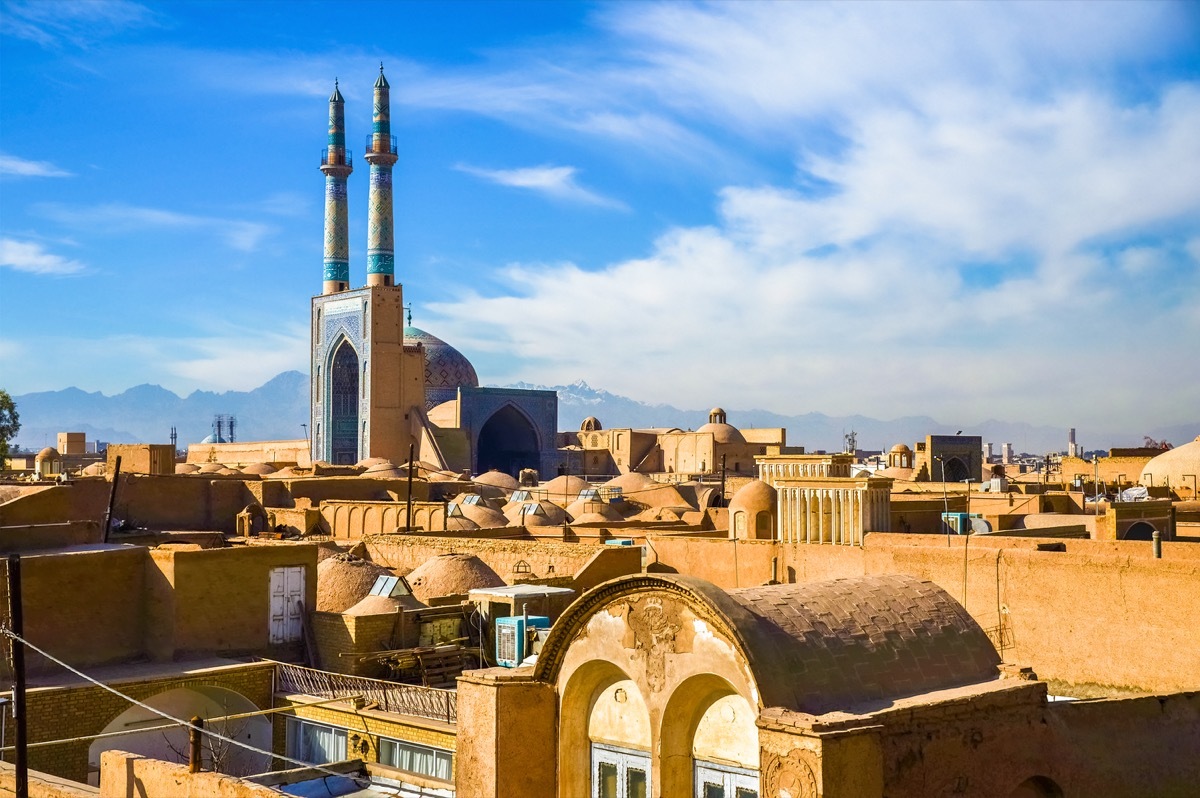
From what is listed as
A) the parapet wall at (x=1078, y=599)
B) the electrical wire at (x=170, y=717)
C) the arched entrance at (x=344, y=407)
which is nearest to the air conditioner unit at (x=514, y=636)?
the electrical wire at (x=170, y=717)

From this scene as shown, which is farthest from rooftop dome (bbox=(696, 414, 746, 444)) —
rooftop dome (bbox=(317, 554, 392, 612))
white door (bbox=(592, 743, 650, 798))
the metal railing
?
white door (bbox=(592, 743, 650, 798))

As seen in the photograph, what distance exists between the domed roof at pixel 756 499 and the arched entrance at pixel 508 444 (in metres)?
38.1

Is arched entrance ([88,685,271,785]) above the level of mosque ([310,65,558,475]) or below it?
below

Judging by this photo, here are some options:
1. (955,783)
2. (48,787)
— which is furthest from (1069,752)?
(48,787)

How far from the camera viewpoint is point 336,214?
5844 centimetres

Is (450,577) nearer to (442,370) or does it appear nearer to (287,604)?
(287,604)

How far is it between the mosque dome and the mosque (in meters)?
3.71

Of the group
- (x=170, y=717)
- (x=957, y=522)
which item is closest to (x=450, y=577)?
(x=170, y=717)

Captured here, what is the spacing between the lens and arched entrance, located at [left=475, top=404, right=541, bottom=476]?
6291 centimetres

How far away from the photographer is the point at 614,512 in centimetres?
3597

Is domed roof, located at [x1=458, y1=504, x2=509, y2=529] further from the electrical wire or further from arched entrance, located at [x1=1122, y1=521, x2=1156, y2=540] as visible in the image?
the electrical wire

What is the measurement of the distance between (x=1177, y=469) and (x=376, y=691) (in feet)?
91.6

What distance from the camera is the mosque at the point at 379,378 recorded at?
53.7 metres

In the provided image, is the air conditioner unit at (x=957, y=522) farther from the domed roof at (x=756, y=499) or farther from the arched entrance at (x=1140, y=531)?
the domed roof at (x=756, y=499)
